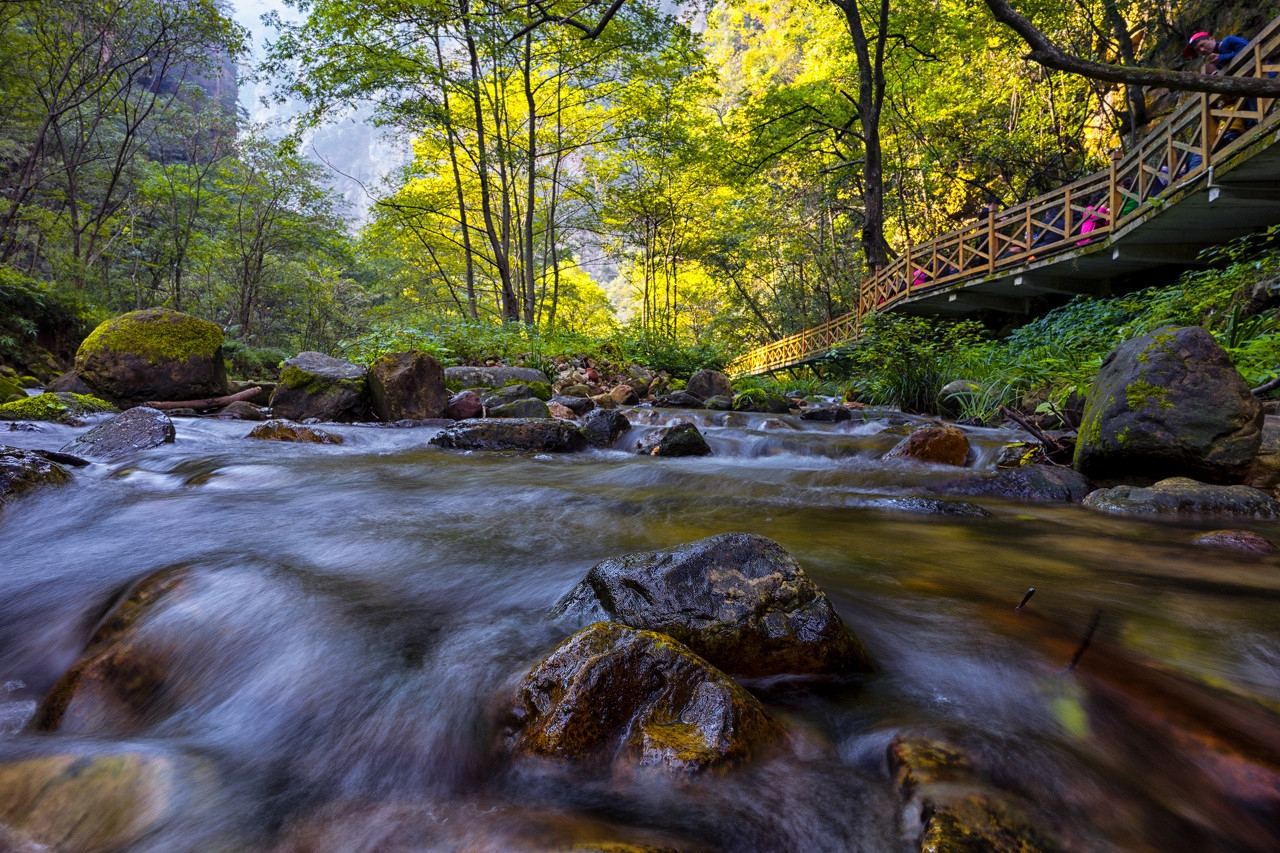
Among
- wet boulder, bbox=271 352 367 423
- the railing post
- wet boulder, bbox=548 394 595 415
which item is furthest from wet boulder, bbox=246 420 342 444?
the railing post

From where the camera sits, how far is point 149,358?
8672 millimetres

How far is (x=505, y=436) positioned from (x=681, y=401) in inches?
251

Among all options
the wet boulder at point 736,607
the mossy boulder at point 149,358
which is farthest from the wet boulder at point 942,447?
the mossy boulder at point 149,358

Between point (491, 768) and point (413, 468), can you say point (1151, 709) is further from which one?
point (413, 468)

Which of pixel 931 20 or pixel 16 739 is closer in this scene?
pixel 16 739

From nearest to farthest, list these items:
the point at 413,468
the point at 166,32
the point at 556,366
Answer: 1. the point at 413,468
2. the point at 556,366
3. the point at 166,32

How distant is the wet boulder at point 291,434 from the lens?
681 cm

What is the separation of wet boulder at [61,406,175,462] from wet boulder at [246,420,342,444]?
849 millimetres

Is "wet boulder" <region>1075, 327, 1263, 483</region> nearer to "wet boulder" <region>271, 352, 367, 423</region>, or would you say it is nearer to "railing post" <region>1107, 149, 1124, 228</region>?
"railing post" <region>1107, 149, 1124, 228</region>

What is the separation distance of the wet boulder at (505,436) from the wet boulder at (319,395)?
7.82ft

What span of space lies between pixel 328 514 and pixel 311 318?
80.4 ft

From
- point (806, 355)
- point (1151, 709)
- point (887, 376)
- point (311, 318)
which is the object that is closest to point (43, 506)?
point (1151, 709)

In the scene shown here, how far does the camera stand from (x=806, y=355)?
21453 millimetres

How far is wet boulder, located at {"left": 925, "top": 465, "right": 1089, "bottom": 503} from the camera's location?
4617 millimetres
